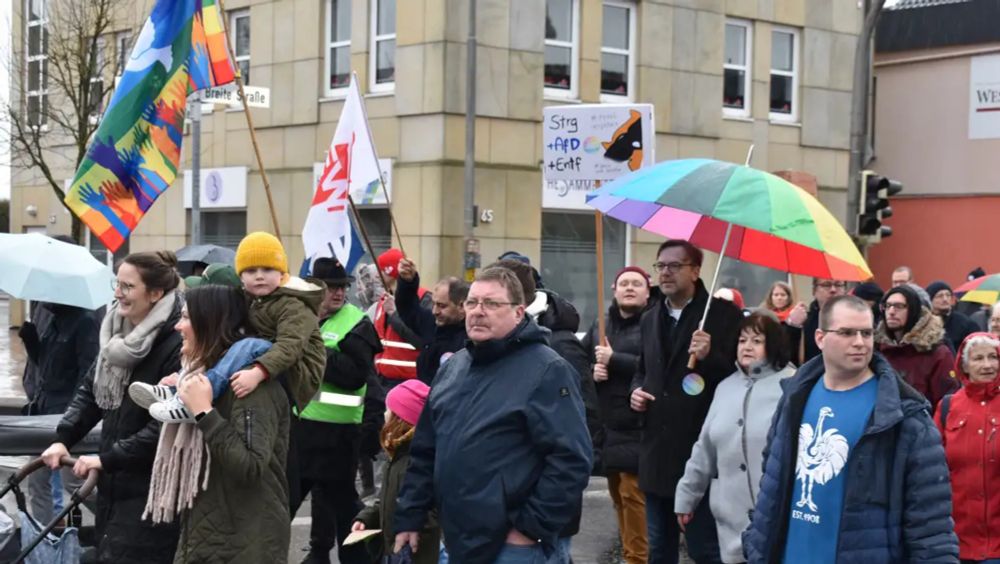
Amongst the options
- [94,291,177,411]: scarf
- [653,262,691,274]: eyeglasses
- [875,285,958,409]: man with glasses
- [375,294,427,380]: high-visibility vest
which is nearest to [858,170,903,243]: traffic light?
[875,285,958,409]: man with glasses

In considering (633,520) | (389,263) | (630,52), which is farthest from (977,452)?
(630,52)

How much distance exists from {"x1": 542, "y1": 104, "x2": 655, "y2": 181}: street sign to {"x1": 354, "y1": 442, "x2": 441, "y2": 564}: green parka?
342cm

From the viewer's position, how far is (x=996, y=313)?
8648mm

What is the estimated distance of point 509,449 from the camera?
189 inches

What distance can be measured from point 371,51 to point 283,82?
6.53 ft

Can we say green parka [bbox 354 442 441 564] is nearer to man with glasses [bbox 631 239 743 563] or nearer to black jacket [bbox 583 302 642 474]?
man with glasses [bbox 631 239 743 563]

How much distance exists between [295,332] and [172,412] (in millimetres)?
688

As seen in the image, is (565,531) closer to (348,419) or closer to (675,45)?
(348,419)

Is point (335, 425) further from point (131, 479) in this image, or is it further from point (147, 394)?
point (147, 394)

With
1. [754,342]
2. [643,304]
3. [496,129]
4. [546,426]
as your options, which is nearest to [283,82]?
[496,129]

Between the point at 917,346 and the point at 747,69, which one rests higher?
the point at 747,69

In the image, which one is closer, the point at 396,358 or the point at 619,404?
the point at 619,404

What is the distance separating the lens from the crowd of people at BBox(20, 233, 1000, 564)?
4777 millimetres

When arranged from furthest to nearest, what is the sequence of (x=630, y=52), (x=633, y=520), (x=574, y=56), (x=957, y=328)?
1. (x=630, y=52)
2. (x=574, y=56)
3. (x=957, y=328)
4. (x=633, y=520)
